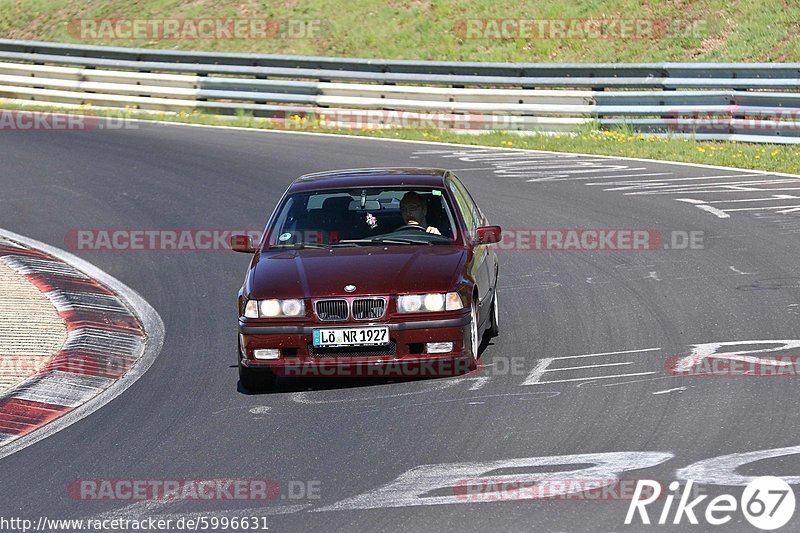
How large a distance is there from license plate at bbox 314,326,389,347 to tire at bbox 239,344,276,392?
20.6 inches

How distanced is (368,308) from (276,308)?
67 centimetres

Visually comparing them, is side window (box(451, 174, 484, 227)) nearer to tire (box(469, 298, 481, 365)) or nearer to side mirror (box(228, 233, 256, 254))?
tire (box(469, 298, 481, 365))

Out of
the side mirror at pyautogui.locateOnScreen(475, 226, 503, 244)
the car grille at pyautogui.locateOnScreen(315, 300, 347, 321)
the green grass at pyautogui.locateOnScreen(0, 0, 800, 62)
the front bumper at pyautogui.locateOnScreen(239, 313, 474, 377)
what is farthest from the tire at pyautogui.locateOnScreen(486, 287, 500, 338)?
the green grass at pyautogui.locateOnScreen(0, 0, 800, 62)

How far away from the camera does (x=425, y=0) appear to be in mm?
31172

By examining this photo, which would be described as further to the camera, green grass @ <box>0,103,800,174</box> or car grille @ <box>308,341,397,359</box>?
green grass @ <box>0,103,800,174</box>

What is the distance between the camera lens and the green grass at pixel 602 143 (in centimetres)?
1911

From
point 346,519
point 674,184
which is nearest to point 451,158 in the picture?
point 674,184

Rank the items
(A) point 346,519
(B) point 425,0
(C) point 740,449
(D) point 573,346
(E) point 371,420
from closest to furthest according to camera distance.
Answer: (A) point 346,519, (C) point 740,449, (E) point 371,420, (D) point 573,346, (B) point 425,0

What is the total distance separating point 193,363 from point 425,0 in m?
22.5

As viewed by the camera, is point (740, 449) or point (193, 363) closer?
point (740, 449)

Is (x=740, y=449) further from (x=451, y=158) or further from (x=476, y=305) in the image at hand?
(x=451, y=158)

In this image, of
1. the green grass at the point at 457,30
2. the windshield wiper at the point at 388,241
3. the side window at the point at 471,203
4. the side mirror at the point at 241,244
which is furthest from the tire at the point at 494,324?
the green grass at the point at 457,30

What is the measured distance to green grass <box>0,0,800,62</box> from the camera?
2641 centimetres

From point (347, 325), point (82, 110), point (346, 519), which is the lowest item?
point (346, 519)
